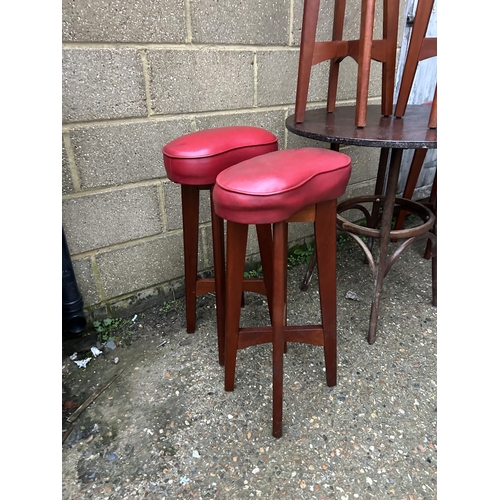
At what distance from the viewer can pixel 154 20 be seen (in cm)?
168

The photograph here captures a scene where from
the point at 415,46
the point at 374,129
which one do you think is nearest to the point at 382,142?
the point at 374,129

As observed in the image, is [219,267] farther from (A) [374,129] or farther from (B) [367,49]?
(B) [367,49]

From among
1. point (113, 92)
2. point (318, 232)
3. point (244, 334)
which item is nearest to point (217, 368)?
point (244, 334)

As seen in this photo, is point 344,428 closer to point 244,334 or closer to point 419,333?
point 244,334

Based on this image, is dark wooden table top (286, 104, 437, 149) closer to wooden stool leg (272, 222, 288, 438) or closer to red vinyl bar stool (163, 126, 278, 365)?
red vinyl bar stool (163, 126, 278, 365)

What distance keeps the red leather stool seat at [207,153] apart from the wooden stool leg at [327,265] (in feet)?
1.29

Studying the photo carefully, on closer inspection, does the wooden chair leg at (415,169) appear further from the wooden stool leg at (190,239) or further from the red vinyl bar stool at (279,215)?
the wooden stool leg at (190,239)

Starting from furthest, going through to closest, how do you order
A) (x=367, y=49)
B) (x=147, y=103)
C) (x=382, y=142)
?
(x=147, y=103) < (x=367, y=49) < (x=382, y=142)

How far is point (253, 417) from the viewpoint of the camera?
152cm

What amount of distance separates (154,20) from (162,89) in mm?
290

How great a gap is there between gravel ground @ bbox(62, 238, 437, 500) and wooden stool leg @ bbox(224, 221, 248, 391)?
344 mm

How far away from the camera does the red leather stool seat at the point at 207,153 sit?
134 centimetres

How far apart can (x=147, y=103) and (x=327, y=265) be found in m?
1.19

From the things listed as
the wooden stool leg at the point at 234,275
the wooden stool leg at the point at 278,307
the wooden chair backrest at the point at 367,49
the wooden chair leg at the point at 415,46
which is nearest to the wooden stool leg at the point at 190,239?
the wooden stool leg at the point at 234,275
